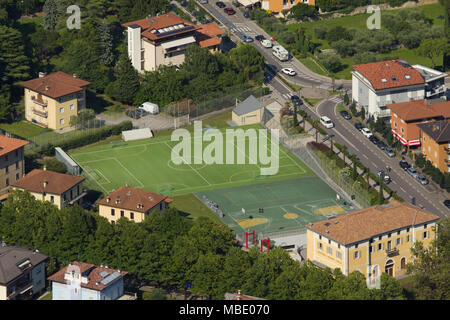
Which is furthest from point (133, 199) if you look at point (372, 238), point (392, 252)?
point (392, 252)

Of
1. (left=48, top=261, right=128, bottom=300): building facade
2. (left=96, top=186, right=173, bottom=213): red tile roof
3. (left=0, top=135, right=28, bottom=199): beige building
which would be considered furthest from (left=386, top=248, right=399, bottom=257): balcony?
(left=0, top=135, right=28, bottom=199): beige building

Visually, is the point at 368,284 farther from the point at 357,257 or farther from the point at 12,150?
the point at 12,150

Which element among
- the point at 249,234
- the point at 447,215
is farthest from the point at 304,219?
the point at 447,215

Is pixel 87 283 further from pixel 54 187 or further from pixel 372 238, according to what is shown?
pixel 372 238

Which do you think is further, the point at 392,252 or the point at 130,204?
the point at 130,204

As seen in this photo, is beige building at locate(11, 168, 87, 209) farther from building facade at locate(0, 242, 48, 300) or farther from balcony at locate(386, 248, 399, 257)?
balcony at locate(386, 248, 399, 257)

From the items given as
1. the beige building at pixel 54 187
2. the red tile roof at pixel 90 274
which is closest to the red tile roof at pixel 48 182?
the beige building at pixel 54 187
